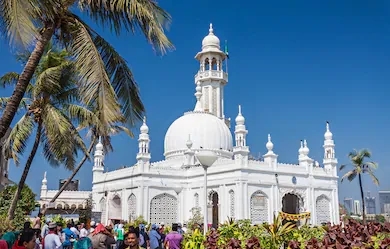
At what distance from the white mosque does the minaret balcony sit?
5.81m

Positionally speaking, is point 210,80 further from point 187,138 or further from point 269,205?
point 269,205

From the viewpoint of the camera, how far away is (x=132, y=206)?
29.3m

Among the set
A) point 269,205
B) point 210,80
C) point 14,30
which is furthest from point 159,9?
point 210,80

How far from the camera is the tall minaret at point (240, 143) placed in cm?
2738

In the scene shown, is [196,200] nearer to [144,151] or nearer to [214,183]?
[214,183]

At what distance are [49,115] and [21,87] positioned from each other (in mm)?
6007

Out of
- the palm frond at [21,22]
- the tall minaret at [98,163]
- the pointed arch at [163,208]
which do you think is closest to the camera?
the palm frond at [21,22]

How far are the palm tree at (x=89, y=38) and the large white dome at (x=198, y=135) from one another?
23.9m

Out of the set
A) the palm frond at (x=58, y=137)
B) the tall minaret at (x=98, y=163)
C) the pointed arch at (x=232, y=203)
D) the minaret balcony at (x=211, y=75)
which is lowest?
the pointed arch at (x=232, y=203)

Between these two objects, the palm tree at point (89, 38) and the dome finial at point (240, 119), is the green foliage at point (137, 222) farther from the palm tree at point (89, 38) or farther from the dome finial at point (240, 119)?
the palm tree at point (89, 38)

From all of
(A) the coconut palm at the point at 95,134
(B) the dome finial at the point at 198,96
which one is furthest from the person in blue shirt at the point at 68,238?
(B) the dome finial at the point at 198,96

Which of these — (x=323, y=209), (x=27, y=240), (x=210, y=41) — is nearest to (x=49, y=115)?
(x=27, y=240)

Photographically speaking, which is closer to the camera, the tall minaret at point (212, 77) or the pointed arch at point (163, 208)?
the pointed arch at point (163, 208)

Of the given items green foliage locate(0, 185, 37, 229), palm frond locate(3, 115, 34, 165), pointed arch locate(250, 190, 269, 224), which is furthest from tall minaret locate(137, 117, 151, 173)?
palm frond locate(3, 115, 34, 165)
